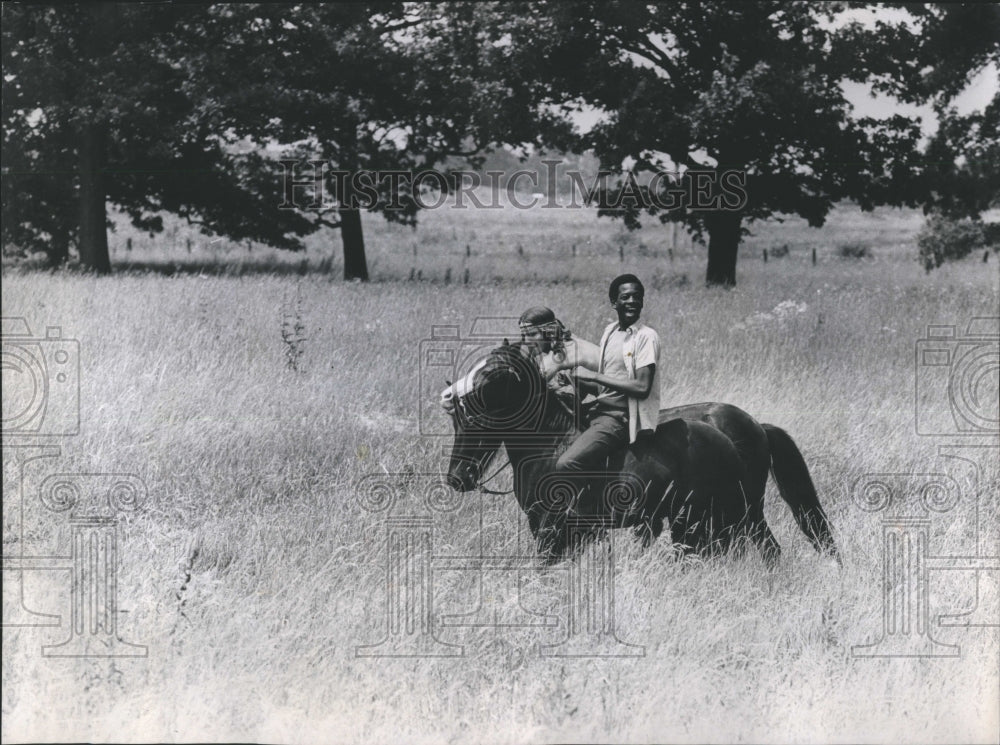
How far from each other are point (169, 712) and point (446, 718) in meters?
1.48

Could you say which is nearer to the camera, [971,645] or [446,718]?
[446,718]

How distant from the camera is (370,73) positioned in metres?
10.7

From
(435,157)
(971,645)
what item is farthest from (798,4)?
(971,645)

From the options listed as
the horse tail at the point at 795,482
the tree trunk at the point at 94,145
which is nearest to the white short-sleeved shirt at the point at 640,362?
the horse tail at the point at 795,482

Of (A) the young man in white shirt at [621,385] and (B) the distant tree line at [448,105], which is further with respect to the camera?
(B) the distant tree line at [448,105]

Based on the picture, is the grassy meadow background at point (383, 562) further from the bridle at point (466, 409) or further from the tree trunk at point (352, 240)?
the tree trunk at point (352, 240)

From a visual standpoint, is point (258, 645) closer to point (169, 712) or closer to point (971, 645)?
point (169, 712)

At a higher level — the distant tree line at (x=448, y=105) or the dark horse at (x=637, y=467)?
the distant tree line at (x=448, y=105)

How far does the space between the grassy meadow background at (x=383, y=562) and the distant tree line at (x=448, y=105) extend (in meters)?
1.72

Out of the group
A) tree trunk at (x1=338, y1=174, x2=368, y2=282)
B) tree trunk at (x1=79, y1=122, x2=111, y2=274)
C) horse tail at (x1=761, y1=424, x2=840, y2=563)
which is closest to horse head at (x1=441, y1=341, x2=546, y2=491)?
horse tail at (x1=761, y1=424, x2=840, y2=563)

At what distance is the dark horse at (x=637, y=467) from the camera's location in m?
5.21

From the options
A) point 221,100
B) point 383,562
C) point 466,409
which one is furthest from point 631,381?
point 221,100

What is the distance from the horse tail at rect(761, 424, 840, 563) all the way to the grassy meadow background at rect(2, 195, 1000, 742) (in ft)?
0.60

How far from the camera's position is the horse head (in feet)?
16.8
